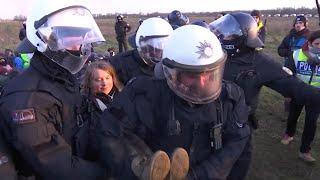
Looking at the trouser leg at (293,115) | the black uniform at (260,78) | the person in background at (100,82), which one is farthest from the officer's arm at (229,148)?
the trouser leg at (293,115)

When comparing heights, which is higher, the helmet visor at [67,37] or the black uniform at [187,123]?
the helmet visor at [67,37]

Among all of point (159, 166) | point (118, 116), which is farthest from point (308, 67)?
point (159, 166)

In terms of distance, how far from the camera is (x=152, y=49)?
4449 mm

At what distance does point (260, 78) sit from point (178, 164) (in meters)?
2.03

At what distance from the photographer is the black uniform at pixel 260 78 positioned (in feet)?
12.6

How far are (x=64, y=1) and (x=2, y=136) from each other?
870mm

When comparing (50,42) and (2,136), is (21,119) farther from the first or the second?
(50,42)

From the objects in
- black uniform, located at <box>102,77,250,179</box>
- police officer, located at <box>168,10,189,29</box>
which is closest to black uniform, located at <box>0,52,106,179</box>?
black uniform, located at <box>102,77,250,179</box>

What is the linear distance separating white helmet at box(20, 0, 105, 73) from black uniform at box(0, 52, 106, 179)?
0.07 metres

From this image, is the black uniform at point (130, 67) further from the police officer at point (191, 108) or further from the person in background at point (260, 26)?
the person in background at point (260, 26)

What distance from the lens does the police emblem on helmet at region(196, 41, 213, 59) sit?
2.48 metres

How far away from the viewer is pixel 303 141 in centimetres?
569

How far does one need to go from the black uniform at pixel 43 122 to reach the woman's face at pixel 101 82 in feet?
3.95

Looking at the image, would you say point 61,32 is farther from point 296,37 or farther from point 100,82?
point 296,37
